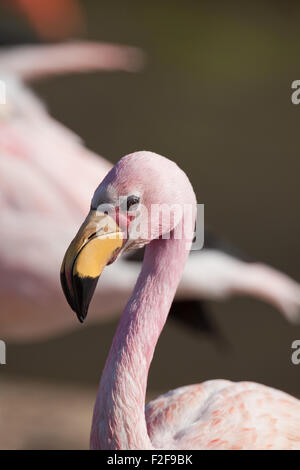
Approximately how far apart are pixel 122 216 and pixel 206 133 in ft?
5.61

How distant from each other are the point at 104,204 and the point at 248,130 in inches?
68.6

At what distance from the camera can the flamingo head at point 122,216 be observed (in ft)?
3.35

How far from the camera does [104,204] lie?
106 cm

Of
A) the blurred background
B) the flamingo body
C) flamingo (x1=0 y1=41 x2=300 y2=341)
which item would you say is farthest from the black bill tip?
the blurred background

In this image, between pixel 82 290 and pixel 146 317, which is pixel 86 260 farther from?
pixel 146 317

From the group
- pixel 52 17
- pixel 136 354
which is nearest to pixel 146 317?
pixel 136 354

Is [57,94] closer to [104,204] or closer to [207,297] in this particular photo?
[207,297]

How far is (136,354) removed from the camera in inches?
44.7

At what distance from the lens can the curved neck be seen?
1098 mm

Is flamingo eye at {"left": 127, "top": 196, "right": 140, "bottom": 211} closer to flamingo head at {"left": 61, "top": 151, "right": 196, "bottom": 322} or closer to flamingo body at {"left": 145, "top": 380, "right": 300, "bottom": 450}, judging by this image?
flamingo head at {"left": 61, "top": 151, "right": 196, "bottom": 322}

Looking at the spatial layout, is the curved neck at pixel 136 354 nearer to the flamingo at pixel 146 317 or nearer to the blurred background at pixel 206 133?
the flamingo at pixel 146 317

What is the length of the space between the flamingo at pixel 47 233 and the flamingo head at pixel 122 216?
2.81ft

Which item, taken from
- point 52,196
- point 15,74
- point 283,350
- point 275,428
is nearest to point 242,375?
point 283,350
